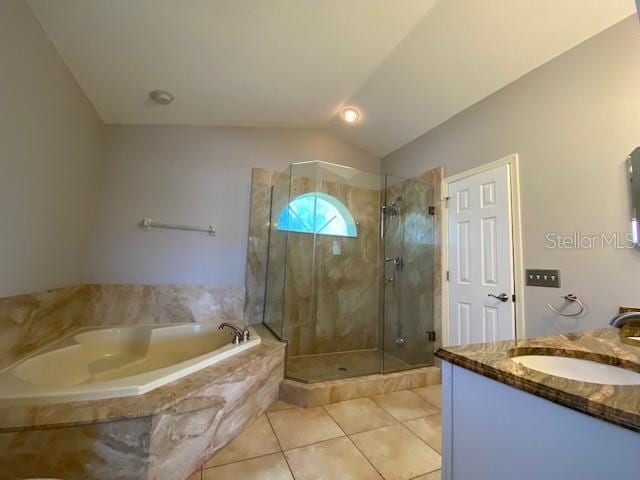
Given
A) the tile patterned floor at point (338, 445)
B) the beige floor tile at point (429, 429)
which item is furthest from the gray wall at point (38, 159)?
the beige floor tile at point (429, 429)

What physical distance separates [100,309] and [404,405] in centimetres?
275

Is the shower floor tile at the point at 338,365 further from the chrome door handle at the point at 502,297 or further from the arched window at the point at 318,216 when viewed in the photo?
the arched window at the point at 318,216

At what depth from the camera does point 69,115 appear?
205 cm

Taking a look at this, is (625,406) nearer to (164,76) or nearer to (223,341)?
(223,341)

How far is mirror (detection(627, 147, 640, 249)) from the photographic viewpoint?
1.50m

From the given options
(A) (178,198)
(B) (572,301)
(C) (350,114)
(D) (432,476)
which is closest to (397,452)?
(D) (432,476)

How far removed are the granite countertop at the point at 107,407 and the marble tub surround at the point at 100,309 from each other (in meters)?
0.61

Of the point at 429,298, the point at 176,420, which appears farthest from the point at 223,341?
the point at 429,298

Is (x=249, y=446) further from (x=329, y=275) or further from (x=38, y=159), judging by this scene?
(x=38, y=159)

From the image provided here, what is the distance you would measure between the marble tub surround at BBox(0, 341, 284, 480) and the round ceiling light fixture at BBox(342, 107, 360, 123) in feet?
9.07

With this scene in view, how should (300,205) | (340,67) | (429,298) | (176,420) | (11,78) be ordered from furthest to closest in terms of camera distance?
(300,205) < (429,298) < (340,67) < (11,78) < (176,420)

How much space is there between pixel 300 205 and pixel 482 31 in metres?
2.07

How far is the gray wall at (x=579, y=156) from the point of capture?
159 cm

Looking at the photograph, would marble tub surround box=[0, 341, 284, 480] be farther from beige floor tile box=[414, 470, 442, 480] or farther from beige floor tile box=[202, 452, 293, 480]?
beige floor tile box=[414, 470, 442, 480]
